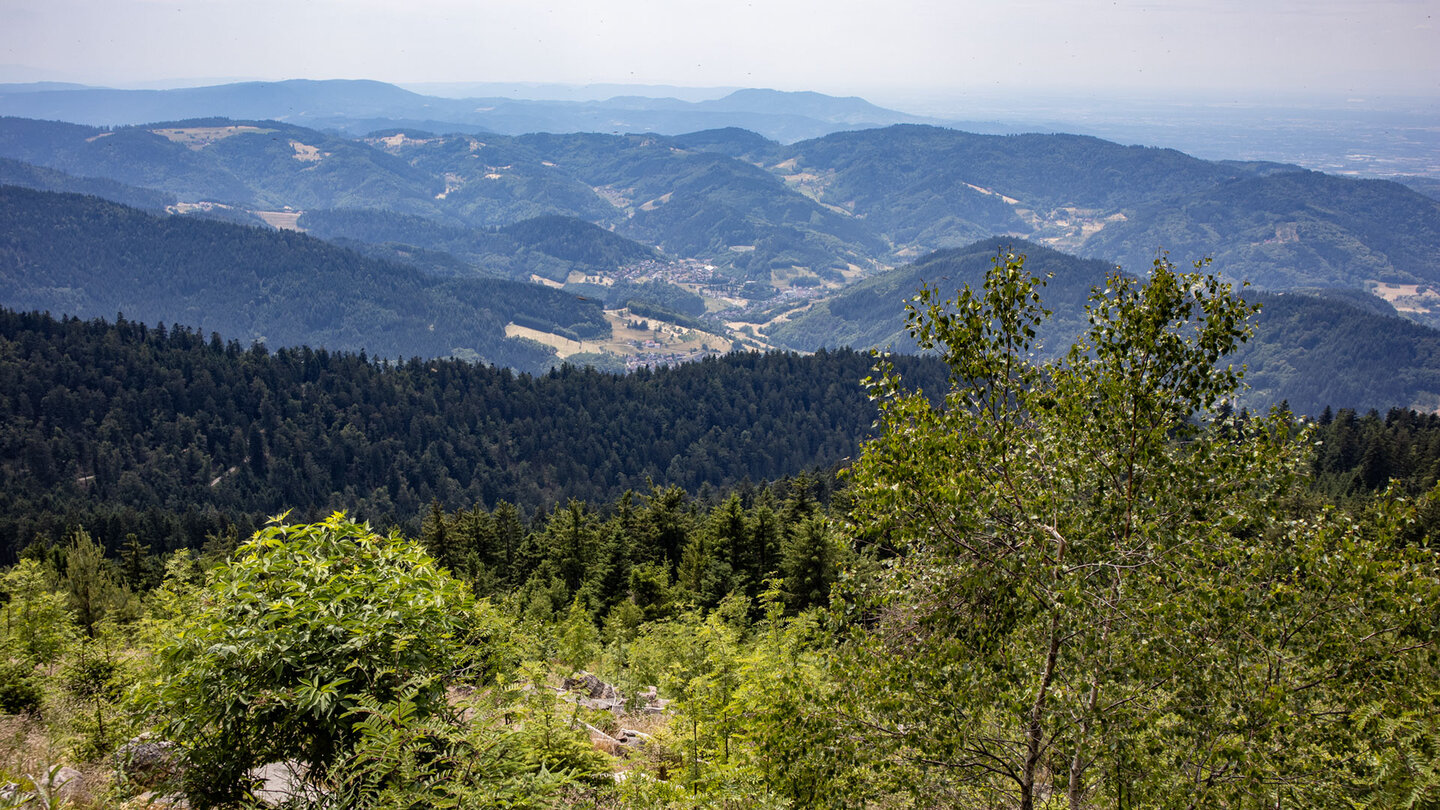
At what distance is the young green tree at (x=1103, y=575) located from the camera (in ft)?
29.5

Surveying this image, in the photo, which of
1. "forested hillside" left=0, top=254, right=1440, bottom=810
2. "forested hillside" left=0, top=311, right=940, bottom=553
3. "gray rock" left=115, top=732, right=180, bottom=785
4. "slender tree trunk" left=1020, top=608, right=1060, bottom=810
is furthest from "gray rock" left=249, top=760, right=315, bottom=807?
"forested hillside" left=0, top=311, right=940, bottom=553

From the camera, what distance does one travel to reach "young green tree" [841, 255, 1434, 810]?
900cm

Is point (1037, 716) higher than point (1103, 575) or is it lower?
lower

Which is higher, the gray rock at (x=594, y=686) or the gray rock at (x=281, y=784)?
the gray rock at (x=281, y=784)

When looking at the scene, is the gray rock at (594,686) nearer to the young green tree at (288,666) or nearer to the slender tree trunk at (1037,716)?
the young green tree at (288,666)

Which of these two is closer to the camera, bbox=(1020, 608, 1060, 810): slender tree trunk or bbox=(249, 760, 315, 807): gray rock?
bbox=(249, 760, 315, 807): gray rock

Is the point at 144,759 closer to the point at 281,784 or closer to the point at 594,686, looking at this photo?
the point at 281,784

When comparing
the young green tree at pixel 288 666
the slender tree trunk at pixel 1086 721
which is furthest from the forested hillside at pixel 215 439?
the young green tree at pixel 288 666

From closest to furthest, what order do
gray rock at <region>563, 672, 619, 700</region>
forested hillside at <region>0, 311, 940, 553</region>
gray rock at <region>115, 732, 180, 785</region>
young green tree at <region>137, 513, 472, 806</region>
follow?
1. young green tree at <region>137, 513, 472, 806</region>
2. gray rock at <region>115, 732, 180, 785</region>
3. gray rock at <region>563, 672, 619, 700</region>
4. forested hillside at <region>0, 311, 940, 553</region>

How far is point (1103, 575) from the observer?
9.77m

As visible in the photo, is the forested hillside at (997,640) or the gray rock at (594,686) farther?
the gray rock at (594,686)

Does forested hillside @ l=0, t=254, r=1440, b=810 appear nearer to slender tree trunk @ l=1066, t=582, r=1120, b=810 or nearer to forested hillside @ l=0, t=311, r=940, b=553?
slender tree trunk @ l=1066, t=582, r=1120, b=810

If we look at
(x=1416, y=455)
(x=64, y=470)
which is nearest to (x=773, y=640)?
(x=1416, y=455)

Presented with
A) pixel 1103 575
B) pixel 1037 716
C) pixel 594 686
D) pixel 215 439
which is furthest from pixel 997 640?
pixel 215 439
